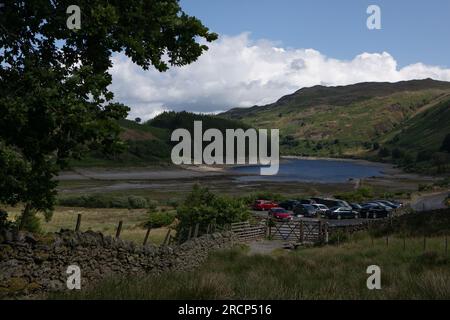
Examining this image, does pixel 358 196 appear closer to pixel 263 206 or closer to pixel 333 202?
pixel 333 202

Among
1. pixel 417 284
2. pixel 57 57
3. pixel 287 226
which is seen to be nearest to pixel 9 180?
pixel 57 57

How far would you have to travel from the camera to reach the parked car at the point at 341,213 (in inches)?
2211

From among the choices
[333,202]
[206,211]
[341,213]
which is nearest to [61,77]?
[206,211]

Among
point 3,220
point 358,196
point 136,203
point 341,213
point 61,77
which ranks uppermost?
point 61,77

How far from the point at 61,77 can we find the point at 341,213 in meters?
49.9

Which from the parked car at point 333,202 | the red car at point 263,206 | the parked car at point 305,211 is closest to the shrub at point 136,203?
the red car at point 263,206

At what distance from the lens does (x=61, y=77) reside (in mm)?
9742

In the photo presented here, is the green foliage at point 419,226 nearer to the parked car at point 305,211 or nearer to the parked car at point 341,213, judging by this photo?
the parked car at point 341,213

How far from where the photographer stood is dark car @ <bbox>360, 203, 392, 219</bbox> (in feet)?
184

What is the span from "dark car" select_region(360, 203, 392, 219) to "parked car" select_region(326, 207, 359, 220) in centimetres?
99
